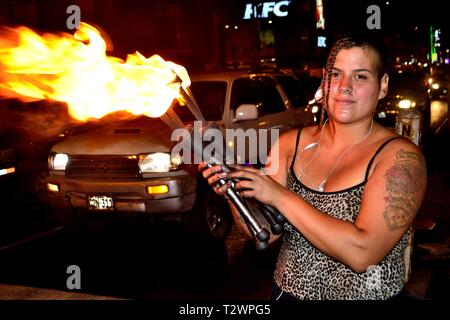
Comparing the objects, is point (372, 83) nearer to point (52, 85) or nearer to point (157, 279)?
point (52, 85)

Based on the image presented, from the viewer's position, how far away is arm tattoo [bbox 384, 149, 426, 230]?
6.65 ft

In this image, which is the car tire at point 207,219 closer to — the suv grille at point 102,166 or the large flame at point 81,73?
the suv grille at point 102,166

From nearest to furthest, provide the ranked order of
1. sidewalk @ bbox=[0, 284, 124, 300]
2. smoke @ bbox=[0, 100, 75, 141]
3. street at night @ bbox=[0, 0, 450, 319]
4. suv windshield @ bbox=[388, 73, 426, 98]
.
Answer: street at night @ bbox=[0, 0, 450, 319], sidewalk @ bbox=[0, 284, 124, 300], smoke @ bbox=[0, 100, 75, 141], suv windshield @ bbox=[388, 73, 426, 98]

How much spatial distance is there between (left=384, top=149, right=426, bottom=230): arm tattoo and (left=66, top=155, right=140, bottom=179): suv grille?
169 inches

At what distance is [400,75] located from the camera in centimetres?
1669

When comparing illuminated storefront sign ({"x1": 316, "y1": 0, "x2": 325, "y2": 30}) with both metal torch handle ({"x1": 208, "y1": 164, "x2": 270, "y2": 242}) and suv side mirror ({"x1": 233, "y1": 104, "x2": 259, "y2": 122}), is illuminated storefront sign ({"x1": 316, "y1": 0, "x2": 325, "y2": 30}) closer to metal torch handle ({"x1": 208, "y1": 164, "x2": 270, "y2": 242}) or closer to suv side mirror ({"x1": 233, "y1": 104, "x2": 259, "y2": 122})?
suv side mirror ({"x1": 233, "y1": 104, "x2": 259, "y2": 122})

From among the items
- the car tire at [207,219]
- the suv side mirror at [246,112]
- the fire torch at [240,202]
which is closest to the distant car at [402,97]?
the suv side mirror at [246,112]

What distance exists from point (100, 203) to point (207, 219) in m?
1.42

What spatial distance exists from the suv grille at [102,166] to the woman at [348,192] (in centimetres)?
374

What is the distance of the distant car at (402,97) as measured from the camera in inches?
583

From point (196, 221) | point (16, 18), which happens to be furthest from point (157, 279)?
point (16, 18)

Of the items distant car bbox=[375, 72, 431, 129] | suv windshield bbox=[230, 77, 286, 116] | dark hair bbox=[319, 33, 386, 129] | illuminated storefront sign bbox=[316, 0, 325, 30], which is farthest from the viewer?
illuminated storefront sign bbox=[316, 0, 325, 30]

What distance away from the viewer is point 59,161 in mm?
6410

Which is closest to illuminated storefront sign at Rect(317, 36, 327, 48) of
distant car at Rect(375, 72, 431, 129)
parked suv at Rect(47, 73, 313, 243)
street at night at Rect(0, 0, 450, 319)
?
distant car at Rect(375, 72, 431, 129)
